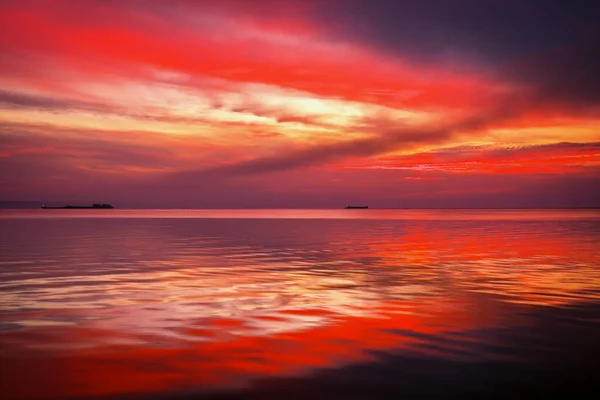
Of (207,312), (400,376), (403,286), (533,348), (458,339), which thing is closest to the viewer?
(400,376)

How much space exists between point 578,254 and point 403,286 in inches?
741

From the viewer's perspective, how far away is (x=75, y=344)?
12.7 m

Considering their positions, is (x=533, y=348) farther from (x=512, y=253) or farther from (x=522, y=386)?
(x=512, y=253)

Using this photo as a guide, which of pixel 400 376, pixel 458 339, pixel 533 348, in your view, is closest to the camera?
pixel 400 376

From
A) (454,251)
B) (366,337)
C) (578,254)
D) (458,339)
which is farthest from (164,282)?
(578,254)

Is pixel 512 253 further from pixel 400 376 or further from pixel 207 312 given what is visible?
pixel 400 376

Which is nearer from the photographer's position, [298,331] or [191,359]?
[191,359]

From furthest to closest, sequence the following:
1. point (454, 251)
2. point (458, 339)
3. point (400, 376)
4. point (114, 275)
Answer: point (454, 251) → point (114, 275) → point (458, 339) → point (400, 376)

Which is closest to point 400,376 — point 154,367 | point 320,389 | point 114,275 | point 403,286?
point 320,389

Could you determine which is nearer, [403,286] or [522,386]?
[522,386]

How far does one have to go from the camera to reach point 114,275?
2519 cm

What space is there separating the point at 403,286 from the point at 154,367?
13.3 meters

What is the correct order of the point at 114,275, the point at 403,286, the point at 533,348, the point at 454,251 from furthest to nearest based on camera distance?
the point at 454,251 → the point at 114,275 → the point at 403,286 → the point at 533,348

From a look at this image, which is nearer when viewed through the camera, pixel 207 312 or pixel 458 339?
pixel 458 339
